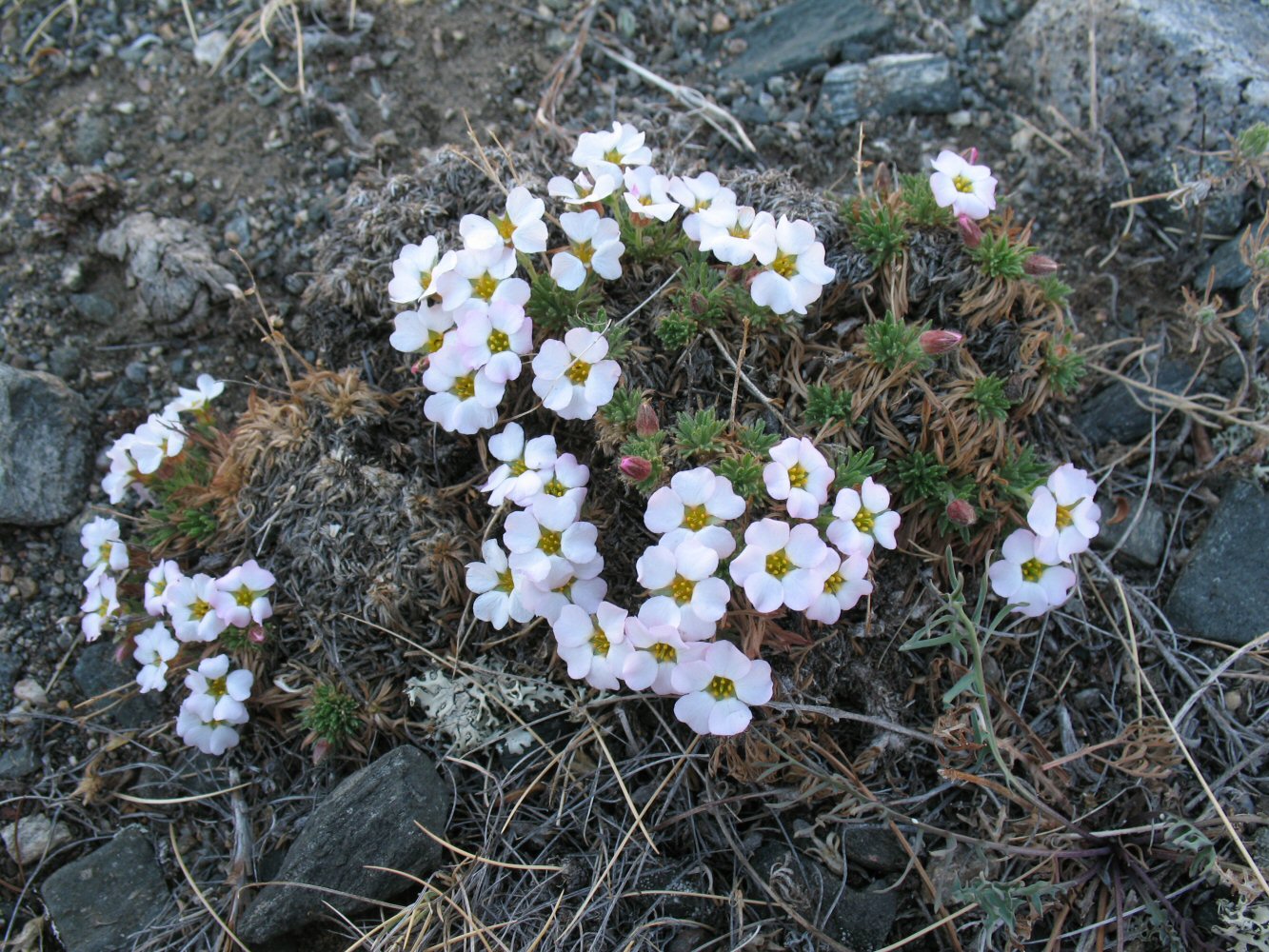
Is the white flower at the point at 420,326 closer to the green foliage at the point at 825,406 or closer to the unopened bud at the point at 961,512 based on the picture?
the green foliage at the point at 825,406

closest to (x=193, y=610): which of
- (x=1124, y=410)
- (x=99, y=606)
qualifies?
(x=99, y=606)

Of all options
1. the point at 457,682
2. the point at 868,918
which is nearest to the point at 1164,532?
the point at 868,918

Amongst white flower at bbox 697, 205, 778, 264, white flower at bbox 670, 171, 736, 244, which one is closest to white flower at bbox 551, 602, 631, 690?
white flower at bbox 697, 205, 778, 264

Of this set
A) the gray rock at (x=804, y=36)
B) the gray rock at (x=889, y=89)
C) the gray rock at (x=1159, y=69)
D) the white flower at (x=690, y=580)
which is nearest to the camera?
the white flower at (x=690, y=580)

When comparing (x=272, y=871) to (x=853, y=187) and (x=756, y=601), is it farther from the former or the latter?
(x=853, y=187)

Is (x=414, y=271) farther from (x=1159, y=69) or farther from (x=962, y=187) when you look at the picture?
(x=1159, y=69)

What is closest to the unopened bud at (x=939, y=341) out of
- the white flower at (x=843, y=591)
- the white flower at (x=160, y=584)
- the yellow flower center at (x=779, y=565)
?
the white flower at (x=843, y=591)

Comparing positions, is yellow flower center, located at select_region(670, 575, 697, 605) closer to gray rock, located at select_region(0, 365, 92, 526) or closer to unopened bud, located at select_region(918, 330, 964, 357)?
unopened bud, located at select_region(918, 330, 964, 357)
